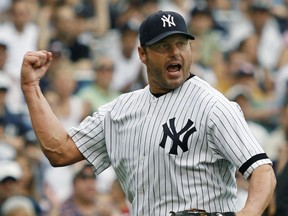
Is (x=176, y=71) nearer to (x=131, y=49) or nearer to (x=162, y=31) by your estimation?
(x=162, y=31)

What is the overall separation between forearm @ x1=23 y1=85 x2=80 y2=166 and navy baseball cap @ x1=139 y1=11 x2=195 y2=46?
2.42ft

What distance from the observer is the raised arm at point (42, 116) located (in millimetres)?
5859

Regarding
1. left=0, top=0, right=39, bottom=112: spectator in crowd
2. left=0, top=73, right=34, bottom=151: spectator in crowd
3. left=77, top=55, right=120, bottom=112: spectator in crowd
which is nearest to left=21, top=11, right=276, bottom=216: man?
left=0, top=73, right=34, bottom=151: spectator in crowd

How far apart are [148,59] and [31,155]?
17.1 feet

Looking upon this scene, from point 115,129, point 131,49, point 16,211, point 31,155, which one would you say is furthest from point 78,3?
point 115,129

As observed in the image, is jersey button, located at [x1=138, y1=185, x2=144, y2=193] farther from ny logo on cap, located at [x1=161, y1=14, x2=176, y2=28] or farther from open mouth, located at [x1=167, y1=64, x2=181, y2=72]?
ny logo on cap, located at [x1=161, y1=14, x2=176, y2=28]

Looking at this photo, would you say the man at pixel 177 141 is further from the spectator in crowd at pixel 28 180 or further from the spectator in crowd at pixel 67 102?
the spectator in crowd at pixel 67 102

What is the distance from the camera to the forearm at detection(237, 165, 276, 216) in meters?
5.05

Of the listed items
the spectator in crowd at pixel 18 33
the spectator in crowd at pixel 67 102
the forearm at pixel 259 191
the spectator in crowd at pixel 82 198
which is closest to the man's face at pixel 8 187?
the spectator in crowd at pixel 82 198

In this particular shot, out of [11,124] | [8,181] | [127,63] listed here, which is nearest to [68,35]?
[127,63]

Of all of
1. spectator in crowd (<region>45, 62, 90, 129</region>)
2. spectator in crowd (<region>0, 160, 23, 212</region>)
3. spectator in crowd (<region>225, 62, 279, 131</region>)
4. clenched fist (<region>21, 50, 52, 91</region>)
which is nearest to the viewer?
clenched fist (<region>21, 50, 52, 91</region>)

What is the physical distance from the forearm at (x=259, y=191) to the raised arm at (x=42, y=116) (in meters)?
1.29

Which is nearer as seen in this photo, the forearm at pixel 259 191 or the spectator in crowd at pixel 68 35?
the forearm at pixel 259 191

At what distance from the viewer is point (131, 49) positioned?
1300 cm
